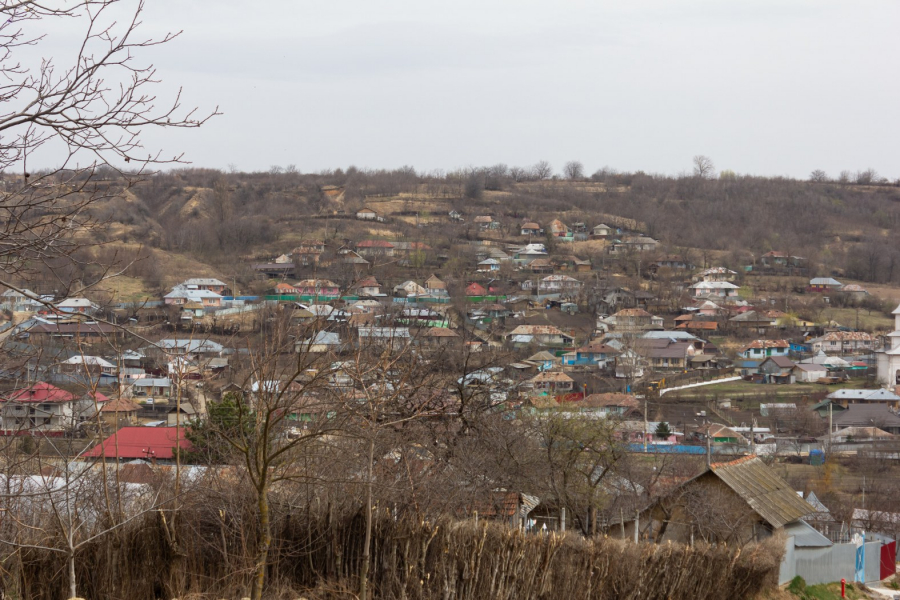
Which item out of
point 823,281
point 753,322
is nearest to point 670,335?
point 753,322

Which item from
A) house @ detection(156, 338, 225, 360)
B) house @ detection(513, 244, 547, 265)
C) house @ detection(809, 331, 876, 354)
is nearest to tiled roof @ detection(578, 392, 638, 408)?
house @ detection(809, 331, 876, 354)

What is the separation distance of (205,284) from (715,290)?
116 feet

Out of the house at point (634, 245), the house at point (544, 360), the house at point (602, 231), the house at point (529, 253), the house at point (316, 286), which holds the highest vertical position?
the house at point (316, 286)

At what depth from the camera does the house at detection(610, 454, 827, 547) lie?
1135 centimetres

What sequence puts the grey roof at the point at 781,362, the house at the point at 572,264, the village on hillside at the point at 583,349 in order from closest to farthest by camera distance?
the village on hillside at the point at 583,349, the grey roof at the point at 781,362, the house at the point at 572,264

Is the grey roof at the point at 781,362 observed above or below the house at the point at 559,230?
below

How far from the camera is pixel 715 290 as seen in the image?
6175 centimetres

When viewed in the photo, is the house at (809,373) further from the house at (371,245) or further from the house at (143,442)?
the house at (143,442)

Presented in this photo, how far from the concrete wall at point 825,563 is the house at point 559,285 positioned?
149 feet

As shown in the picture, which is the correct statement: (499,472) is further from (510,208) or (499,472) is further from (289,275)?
(510,208)

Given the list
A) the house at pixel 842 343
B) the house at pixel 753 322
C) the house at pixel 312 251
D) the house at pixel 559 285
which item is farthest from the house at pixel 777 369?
the house at pixel 312 251

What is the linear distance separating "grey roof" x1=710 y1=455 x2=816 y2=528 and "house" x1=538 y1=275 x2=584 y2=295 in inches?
1810

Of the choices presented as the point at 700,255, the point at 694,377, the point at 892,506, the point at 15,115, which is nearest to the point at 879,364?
the point at 694,377

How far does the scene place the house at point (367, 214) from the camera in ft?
247
